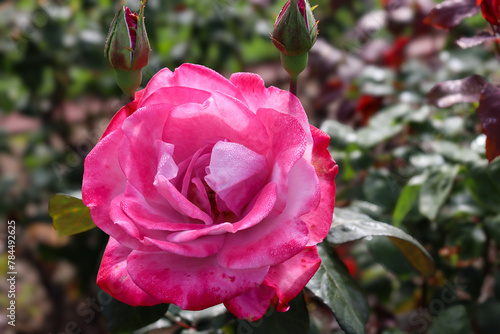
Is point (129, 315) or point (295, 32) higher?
point (295, 32)

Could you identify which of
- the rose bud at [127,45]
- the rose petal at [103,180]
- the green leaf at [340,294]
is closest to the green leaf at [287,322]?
the green leaf at [340,294]

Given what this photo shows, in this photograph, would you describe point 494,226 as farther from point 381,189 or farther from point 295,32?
point 295,32

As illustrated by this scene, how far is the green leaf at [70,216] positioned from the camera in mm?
765

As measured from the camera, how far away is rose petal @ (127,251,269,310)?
20.9 inches

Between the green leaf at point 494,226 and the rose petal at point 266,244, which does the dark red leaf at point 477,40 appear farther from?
the rose petal at point 266,244

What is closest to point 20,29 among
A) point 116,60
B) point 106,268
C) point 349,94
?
point 349,94

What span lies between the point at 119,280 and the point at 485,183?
642 mm

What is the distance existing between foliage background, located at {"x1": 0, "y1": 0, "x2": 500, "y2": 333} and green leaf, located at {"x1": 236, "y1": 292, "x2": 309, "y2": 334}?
0.28 metres

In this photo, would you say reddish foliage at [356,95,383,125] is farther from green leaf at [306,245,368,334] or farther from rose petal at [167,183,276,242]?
rose petal at [167,183,276,242]

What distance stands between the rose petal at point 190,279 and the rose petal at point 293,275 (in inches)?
1.6

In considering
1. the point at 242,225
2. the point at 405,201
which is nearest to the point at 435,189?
the point at 405,201

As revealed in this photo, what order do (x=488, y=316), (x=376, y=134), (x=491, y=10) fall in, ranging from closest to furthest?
1. (x=491, y=10)
2. (x=488, y=316)
3. (x=376, y=134)

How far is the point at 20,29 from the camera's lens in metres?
1.77

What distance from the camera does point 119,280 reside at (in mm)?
600
